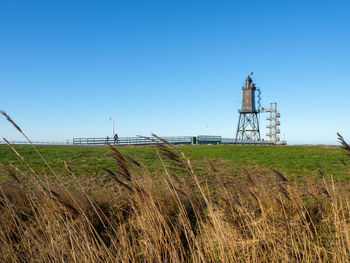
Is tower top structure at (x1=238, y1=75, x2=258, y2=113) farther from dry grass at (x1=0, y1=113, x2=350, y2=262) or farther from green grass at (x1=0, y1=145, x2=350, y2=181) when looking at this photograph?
dry grass at (x1=0, y1=113, x2=350, y2=262)

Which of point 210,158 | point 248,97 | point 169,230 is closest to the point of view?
point 169,230

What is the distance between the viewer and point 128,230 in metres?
4.14

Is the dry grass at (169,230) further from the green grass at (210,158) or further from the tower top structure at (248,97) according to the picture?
the tower top structure at (248,97)

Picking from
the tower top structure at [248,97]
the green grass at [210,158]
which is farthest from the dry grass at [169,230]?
the tower top structure at [248,97]

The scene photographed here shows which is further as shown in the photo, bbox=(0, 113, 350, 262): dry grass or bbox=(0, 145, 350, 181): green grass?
bbox=(0, 145, 350, 181): green grass

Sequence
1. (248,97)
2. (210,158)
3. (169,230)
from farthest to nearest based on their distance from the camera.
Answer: (248,97) → (210,158) → (169,230)

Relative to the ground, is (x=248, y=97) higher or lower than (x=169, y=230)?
higher

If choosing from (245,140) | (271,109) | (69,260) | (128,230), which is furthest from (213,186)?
(271,109)

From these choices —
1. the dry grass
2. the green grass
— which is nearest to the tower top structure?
the green grass

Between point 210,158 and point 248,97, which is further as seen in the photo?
point 248,97

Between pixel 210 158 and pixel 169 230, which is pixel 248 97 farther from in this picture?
pixel 169 230

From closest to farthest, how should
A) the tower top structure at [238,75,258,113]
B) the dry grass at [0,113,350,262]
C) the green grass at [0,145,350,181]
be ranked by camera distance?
the dry grass at [0,113,350,262] < the green grass at [0,145,350,181] < the tower top structure at [238,75,258,113]

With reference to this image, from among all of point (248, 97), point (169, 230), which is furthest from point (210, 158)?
point (248, 97)

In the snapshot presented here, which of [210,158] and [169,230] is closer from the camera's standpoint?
[169,230]
